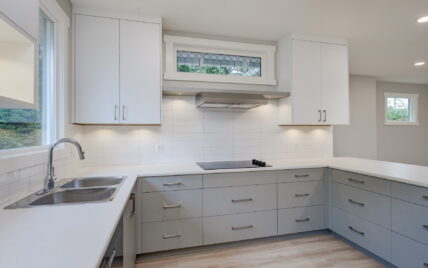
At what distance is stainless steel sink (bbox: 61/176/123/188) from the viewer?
1.78 m

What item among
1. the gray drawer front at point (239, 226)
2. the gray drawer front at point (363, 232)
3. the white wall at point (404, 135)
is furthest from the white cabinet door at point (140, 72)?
the white wall at point (404, 135)

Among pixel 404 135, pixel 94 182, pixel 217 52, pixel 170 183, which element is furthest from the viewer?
pixel 404 135

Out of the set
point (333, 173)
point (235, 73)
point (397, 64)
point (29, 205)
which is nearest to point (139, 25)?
point (235, 73)

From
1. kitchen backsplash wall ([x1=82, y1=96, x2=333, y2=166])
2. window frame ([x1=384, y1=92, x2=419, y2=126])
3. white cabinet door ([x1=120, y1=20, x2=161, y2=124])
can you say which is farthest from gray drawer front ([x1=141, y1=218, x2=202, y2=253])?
window frame ([x1=384, y1=92, x2=419, y2=126])

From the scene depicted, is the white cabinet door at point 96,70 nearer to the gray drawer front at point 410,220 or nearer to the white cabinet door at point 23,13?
the white cabinet door at point 23,13

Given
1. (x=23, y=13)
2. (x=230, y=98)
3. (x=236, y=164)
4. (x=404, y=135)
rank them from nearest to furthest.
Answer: (x=23, y=13) < (x=230, y=98) < (x=236, y=164) < (x=404, y=135)

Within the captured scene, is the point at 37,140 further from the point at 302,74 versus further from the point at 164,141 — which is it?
the point at 302,74

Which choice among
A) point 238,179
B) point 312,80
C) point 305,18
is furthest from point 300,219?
point 305,18

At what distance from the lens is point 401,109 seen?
5.10 meters

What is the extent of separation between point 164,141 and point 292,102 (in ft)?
5.38

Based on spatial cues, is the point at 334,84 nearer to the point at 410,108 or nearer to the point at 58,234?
the point at 58,234

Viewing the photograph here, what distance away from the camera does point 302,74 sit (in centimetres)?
278

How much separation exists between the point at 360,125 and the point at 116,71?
14.6 ft

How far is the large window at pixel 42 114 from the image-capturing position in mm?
1465
